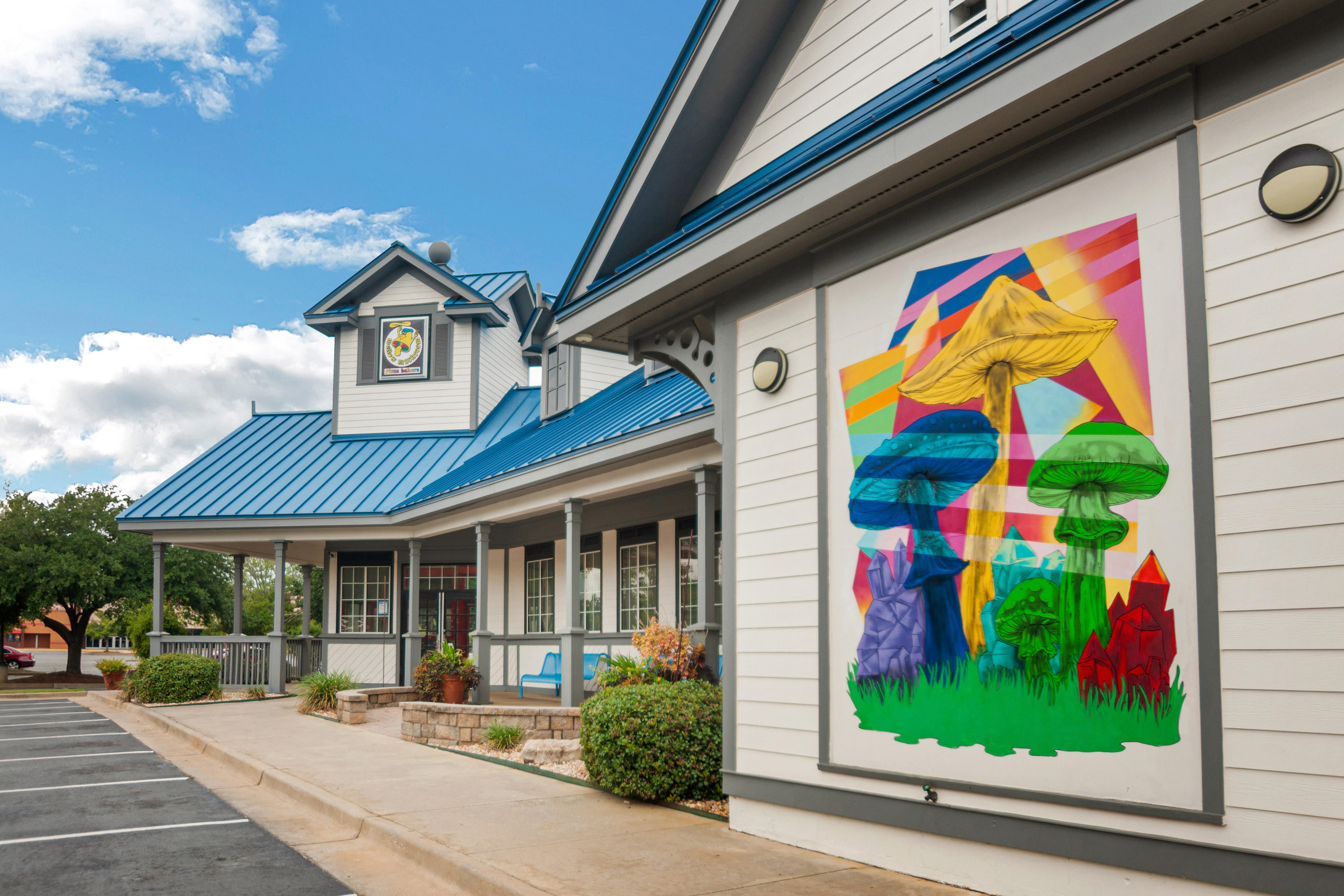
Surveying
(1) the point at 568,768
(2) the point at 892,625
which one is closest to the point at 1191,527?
(2) the point at 892,625

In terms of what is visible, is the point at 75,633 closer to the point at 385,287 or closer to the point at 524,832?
the point at 385,287

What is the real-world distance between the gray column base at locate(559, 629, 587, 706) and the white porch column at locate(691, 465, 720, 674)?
9.24 ft

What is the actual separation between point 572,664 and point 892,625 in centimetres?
839

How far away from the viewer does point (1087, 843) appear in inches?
185

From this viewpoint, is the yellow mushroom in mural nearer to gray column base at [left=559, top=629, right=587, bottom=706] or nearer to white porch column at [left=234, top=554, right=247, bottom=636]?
gray column base at [left=559, top=629, right=587, bottom=706]

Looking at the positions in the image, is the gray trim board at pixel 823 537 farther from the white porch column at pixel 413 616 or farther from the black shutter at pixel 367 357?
the black shutter at pixel 367 357

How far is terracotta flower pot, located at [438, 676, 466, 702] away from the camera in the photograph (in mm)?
15305

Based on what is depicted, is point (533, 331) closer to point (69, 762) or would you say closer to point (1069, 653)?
point (69, 762)

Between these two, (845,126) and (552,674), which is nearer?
(845,126)

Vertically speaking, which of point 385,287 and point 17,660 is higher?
point 385,287

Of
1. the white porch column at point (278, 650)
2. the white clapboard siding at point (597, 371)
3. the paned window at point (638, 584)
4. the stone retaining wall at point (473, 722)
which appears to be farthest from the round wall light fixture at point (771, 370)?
the white porch column at point (278, 650)

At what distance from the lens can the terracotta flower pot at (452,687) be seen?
603 inches

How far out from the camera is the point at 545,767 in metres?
10.4

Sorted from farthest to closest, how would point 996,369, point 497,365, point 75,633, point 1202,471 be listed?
point 75,633, point 497,365, point 996,369, point 1202,471
